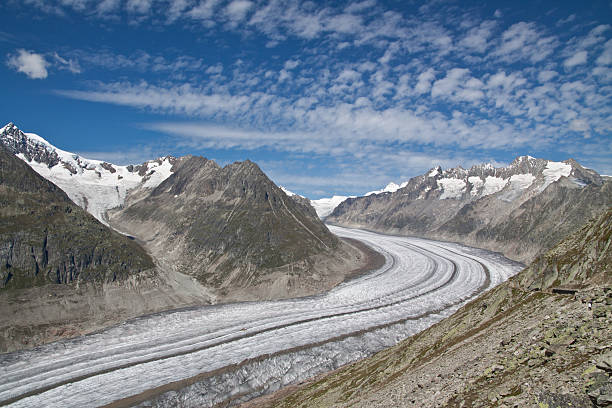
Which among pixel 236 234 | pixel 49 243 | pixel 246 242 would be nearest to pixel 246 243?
pixel 246 242

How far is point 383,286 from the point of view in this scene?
11588 cm

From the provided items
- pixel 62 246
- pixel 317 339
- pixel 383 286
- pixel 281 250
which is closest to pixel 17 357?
pixel 62 246

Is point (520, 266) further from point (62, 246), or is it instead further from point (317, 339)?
point (62, 246)

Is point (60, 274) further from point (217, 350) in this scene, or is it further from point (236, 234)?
point (236, 234)

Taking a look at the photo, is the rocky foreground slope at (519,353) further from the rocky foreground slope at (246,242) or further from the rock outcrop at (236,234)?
the rock outcrop at (236,234)

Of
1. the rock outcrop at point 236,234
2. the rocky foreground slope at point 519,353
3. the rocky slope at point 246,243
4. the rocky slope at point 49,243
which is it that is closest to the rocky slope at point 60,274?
the rocky slope at point 49,243

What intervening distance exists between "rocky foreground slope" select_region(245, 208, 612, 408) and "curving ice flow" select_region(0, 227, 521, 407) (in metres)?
9.86

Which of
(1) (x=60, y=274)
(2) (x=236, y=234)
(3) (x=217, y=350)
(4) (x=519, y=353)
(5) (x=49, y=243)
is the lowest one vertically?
(3) (x=217, y=350)

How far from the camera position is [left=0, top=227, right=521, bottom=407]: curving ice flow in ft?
177

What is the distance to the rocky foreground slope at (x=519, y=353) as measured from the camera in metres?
18.2

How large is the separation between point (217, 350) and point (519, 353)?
55.2m

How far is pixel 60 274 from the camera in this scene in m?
85.8

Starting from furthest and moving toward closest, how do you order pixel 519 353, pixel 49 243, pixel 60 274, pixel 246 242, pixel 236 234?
1. pixel 236 234
2. pixel 246 242
3. pixel 49 243
4. pixel 60 274
5. pixel 519 353

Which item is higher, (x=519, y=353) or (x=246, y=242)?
(x=246, y=242)
